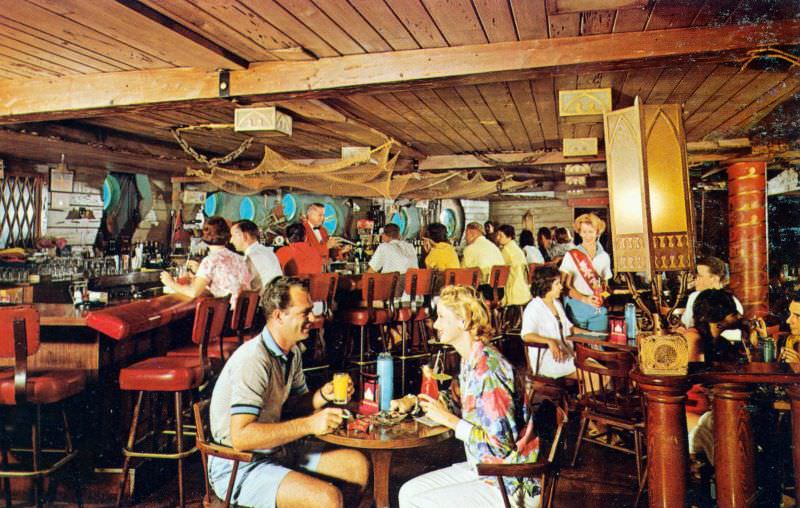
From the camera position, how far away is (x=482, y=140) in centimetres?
699

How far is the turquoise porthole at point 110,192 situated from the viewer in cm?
882

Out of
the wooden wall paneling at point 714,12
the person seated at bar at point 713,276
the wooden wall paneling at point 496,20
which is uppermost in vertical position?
the wooden wall paneling at point 496,20

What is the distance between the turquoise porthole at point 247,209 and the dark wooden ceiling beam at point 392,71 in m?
5.80

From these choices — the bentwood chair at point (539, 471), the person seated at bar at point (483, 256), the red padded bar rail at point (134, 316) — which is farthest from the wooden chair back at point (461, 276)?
the bentwood chair at point (539, 471)

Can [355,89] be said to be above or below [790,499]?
above

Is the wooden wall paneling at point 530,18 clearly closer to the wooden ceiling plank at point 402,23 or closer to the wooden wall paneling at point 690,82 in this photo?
the wooden ceiling plank at point 402,23

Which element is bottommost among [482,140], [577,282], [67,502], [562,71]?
[67,502]

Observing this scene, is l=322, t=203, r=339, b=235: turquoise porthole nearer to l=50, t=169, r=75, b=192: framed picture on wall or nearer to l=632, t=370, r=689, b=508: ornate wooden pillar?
l=50, t=169, r=75, b=192: framed picture on wall

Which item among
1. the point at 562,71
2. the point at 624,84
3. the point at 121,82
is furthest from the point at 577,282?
the point at 121,82

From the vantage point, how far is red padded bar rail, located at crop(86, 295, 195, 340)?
→ 3.13 m

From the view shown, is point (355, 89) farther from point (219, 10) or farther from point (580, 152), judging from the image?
point (580, 152)

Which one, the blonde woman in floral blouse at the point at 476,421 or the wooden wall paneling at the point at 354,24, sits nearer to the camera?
the blonde woman in floral blouse at the point at 476,421

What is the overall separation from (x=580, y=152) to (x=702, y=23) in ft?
11.7

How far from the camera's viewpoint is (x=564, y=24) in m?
3.15
